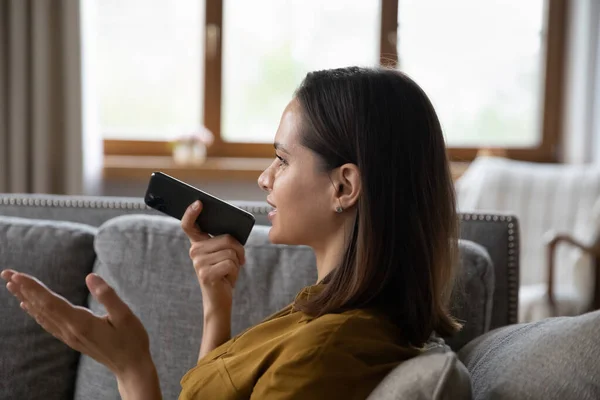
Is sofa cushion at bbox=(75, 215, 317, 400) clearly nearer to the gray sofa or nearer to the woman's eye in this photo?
the gray sofa

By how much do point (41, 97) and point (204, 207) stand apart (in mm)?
2679

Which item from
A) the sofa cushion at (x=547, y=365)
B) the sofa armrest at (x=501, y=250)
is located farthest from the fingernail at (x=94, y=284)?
the sofa armrest at (x=501, y=250)

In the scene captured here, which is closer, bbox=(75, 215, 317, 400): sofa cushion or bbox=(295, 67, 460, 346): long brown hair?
bbox=(295, 67, 460, 346): long brown hair

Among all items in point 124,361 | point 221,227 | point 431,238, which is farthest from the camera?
point 221,227

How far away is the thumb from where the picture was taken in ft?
3.80

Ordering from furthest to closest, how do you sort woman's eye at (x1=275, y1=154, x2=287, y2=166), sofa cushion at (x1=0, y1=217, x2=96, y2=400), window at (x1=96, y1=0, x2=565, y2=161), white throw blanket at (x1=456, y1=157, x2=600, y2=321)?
window at (x1=96, y1=0, x2=565, y2=161) → white throw blanket at (x1=456, y1=157, x2=600, y2=321) → sofa cushion at (x1=0, y1=217, x2=96, y2=400) → woman's eye at (x1=275, y1=154, x2=287, y2=166)

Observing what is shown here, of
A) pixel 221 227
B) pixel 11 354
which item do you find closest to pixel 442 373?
pixel 221 227

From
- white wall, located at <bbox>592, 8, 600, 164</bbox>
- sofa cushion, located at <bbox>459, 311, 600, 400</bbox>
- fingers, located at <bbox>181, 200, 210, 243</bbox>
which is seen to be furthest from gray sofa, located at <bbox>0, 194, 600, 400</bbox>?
white wall, located at <bbox>592, 8, 600, 164</bbox>

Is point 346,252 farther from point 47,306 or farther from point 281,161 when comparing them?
point 47,306

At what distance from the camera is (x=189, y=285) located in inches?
62.1

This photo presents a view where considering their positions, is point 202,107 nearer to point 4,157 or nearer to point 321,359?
point 4,157

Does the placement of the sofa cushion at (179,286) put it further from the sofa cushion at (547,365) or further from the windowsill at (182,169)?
the windowsill at (182,169)

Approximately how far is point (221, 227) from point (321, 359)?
0.41 m

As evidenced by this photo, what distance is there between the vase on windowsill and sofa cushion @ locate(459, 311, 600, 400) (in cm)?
288
